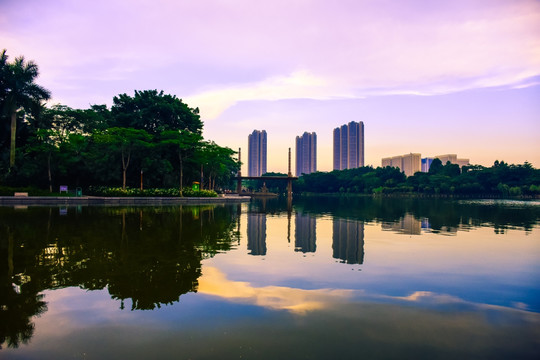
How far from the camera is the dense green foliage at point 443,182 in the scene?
106m

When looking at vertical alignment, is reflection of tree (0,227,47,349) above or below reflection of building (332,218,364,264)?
above

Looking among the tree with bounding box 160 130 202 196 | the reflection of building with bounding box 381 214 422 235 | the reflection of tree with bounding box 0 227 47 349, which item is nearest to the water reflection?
the reflection of tree with bounding box 0 227 47 349

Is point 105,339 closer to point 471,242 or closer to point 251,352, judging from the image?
point 251,352

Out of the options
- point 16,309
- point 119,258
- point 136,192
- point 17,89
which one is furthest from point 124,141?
point 16,309

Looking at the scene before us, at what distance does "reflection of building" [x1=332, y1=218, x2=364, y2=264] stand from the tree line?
99.2ft

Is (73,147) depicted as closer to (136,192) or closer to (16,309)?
(136,192)

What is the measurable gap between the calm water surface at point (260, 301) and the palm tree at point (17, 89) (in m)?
37.2

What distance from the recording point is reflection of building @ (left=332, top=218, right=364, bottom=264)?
11441mm

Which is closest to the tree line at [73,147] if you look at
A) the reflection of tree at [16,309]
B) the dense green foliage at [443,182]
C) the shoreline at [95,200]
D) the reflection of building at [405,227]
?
the shoreline at [95,200]

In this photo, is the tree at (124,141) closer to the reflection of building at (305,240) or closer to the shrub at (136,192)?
the shrub at (136,192)

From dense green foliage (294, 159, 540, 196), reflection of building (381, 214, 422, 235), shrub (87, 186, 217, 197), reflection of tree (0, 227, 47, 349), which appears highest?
dense green foliage (294, 159, 540, 196)

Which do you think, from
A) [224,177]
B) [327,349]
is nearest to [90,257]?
[327,349]

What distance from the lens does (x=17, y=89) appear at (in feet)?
141

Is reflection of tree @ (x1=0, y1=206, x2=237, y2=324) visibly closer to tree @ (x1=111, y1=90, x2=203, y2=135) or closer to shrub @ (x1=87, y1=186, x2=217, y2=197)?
shrub @ (x1=87, y1=186, x2=217, y2=197)
